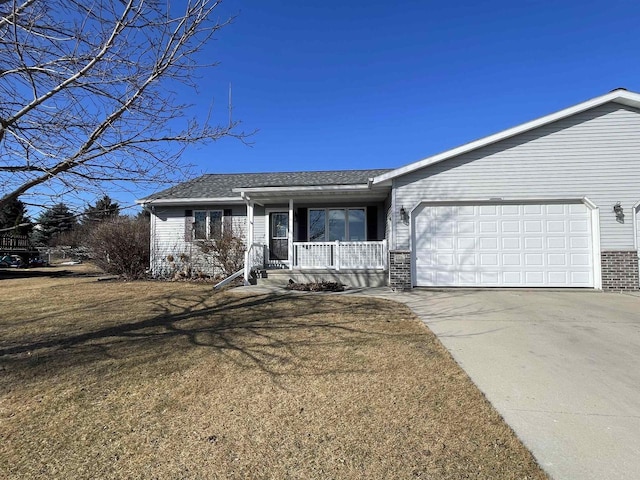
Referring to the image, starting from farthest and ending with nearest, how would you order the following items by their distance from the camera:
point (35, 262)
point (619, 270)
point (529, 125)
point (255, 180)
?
point (35, 262), point (255, 180), point (529, 125), point (619, 270)

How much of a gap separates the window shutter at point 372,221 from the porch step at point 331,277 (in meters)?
2.34

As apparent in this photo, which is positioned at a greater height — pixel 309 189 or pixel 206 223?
pixel 309 189

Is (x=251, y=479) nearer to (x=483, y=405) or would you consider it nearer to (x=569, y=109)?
(x=483, y=405)

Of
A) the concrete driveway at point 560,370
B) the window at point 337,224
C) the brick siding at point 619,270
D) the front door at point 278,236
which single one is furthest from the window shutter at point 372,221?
the brick siding at point 619,270

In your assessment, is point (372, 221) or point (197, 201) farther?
point (197, 201)

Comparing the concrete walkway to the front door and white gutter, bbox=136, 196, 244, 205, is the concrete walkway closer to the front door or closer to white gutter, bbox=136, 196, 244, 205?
the front door

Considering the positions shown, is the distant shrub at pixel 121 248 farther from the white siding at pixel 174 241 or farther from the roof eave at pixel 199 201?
the roof eave at pixel 199 201

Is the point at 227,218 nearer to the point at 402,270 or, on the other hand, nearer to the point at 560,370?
the point at 402,270

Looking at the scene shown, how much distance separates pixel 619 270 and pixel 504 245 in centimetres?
281

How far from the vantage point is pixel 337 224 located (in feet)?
47.5

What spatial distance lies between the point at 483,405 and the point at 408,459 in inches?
46.2

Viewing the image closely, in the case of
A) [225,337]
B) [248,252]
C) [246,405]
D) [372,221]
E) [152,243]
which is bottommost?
[246,405]

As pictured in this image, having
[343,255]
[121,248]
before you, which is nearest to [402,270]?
[343,255]

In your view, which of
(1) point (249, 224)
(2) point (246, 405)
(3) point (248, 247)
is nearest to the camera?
(2) point (246, 405)
